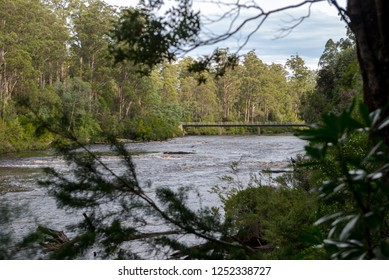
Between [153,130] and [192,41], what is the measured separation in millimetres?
27243

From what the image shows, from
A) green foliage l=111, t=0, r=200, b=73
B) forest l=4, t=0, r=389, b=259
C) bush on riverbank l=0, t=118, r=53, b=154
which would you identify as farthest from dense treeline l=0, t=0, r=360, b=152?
green foliage l=111, t=0, r=200, b=73

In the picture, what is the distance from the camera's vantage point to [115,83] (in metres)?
33.7

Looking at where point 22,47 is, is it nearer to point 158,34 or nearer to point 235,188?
point 235,188

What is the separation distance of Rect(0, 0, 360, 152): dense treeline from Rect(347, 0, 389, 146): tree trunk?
34.7ft

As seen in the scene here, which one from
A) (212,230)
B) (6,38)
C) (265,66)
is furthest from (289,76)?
(212,230)

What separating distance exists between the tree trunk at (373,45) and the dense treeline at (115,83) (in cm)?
1058

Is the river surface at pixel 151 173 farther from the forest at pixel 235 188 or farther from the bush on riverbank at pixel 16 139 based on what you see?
the bush on riverbank at pixel 16 139

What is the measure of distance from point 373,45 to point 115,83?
3282 centimetres

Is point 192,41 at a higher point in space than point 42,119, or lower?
higher

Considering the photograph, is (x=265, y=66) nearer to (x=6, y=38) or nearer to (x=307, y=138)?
(x=6, y=38)

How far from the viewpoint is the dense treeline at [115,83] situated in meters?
20.4

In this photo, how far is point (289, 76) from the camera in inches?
1820

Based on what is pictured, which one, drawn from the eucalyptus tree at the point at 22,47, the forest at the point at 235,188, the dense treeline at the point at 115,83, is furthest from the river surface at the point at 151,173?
the eucalyptus tree at the point at 22,47

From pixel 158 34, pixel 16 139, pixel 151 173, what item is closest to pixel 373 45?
pixel 158 34
